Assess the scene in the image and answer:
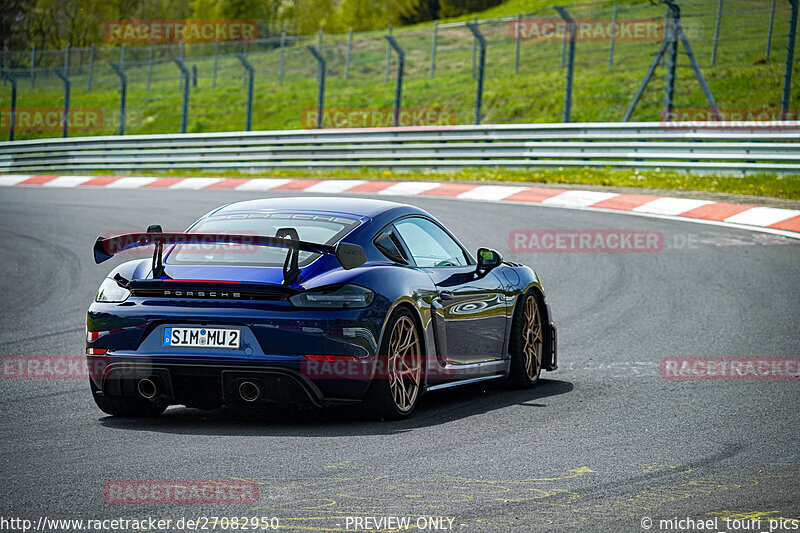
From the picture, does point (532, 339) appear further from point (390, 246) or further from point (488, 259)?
point (390, 246)

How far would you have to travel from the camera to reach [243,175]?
2556cm

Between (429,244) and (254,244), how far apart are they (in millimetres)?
1531

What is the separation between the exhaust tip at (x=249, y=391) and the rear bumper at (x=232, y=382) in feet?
0.06

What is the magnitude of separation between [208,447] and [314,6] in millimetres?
87401

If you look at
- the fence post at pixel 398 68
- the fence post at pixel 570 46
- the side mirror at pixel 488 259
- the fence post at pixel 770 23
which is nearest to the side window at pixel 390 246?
the side mirror at pixel 488 259

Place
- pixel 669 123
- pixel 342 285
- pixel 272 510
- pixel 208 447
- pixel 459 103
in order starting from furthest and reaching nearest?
pixel 459 103 < pixel 669 123 < pixel 342 285 < pixel 208 447 < pixel 272 510

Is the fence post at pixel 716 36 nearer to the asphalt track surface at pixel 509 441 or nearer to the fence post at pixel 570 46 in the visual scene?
the fence post at pixel 570 46

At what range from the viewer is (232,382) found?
5.98 meters

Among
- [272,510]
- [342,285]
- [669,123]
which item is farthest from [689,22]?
[272,510]

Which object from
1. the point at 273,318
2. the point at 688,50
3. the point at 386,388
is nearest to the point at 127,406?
the point at 273,318

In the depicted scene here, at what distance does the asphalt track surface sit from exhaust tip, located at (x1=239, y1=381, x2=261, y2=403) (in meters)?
0.18

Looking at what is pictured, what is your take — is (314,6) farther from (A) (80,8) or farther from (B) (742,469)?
(B) (742,469)

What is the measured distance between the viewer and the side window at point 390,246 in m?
6.63

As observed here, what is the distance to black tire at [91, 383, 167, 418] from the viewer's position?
641 centimetres
